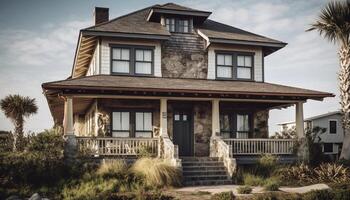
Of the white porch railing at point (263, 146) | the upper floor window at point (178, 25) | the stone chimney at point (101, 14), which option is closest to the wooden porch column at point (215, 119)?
the white porch railing at point (263, 146)

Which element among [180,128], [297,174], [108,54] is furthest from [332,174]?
[108,54]

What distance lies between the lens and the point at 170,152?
19.0 m

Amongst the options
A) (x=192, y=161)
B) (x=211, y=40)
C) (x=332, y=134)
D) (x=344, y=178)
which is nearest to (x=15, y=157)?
(x=192, y=161)

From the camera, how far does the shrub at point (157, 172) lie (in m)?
16.8

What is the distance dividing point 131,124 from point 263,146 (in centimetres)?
663

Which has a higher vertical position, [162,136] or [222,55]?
[222,55]

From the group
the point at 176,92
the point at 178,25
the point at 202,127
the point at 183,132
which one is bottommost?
the point at 183,132

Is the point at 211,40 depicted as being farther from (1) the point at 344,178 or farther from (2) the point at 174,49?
(1) the point at 344,178

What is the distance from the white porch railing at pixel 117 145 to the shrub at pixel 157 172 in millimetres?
2266

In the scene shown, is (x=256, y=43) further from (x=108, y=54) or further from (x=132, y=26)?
(x=108, y=54)

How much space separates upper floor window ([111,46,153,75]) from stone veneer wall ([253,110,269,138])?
6.34m

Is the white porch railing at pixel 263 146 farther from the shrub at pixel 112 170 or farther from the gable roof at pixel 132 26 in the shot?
the gable roof at pixel 132 26

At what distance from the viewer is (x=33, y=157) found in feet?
56.7

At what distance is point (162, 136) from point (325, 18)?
11.0 metres
